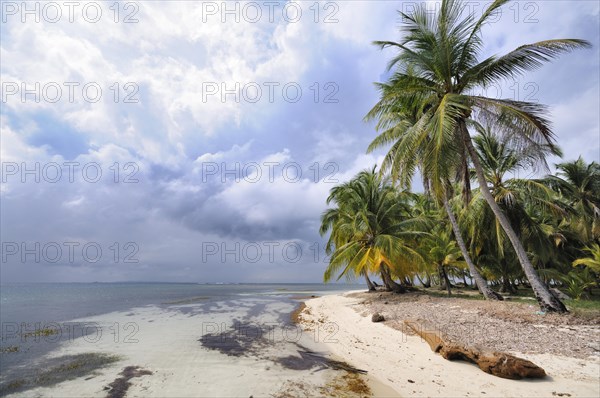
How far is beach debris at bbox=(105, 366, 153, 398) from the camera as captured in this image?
5.65m

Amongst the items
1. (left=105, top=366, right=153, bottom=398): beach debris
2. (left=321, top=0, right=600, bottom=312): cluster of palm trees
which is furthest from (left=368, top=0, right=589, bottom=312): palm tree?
(left=105, top=366, right=153, bottom=398): beach debris

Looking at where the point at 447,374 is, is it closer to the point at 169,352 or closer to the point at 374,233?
the point at 169,352

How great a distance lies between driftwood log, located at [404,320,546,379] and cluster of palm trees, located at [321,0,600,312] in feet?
17.5

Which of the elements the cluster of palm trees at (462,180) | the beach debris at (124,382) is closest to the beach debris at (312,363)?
the beach debris at (124,382)

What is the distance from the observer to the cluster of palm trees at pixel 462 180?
10359 mm

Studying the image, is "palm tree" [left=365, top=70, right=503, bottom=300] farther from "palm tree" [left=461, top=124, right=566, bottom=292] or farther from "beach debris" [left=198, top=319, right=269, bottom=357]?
"beach debris" [left=198, top=319, right=269, bottom=357]

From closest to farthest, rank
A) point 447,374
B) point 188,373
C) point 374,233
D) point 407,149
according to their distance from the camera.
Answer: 1. point 447,374
2. point 188,373
3. point 407,149
4. point 374,233

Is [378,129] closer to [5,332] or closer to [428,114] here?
[428,114]

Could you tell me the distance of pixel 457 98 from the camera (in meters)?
10.2

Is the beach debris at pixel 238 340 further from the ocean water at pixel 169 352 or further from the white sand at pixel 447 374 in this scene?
the white sand at pixel 447 374

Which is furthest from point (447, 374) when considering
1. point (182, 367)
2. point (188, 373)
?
point (182, 367)

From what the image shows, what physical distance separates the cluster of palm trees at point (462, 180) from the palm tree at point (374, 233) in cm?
7

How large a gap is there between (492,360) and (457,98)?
332 inches

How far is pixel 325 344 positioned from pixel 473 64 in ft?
38.7
